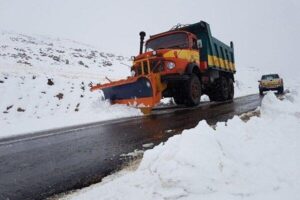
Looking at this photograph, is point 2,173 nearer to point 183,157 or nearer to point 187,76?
point 183,157

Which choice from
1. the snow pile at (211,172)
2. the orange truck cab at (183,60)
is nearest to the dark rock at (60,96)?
the orange truck cab at (183,60)

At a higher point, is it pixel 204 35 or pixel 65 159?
pixel 204 35

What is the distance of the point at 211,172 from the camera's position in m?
3.14

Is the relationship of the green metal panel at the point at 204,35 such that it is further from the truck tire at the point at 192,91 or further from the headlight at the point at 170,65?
the headlight at the point at 170,65

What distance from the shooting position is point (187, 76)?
37.9 ft

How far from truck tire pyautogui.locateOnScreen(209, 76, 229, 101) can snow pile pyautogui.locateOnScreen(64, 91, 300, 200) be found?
11.7m

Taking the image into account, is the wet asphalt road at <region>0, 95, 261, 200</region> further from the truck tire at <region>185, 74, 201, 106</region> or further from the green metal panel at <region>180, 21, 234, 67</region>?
the green metal panel at <region>180, 21, 234, 67</region>

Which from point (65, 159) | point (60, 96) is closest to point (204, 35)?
point (60, 96)

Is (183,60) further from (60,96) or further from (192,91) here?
(60,96)

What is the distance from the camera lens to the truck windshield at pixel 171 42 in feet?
40.7

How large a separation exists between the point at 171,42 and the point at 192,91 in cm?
202

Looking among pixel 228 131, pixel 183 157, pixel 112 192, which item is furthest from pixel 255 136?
pixel 112 192

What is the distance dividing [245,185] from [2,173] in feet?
10.8

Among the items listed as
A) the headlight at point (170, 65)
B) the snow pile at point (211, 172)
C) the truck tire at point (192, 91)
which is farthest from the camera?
the truck tire at point (192, 91)
